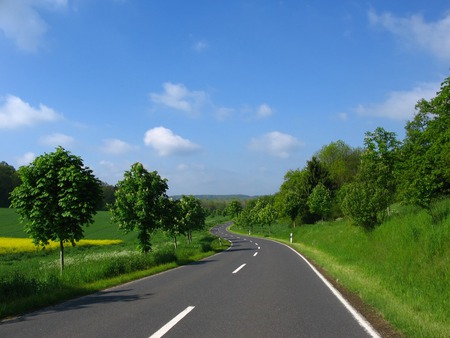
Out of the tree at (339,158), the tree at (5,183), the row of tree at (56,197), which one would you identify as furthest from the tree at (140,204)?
the tree at (5,183)

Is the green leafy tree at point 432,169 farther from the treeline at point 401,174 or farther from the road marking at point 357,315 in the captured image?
the road marking at point 357,315

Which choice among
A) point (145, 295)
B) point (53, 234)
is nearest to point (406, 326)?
point (145, 295)

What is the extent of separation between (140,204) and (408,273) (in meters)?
15.1

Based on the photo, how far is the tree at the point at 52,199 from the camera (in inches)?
553

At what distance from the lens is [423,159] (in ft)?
57.3

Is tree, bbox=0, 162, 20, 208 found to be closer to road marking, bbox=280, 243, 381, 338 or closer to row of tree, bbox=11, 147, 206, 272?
row of tree, bbox=11, 147, 206, 272

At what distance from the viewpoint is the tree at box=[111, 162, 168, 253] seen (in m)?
22.2

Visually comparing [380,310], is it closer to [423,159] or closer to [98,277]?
[98,277]

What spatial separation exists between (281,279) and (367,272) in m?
2.88

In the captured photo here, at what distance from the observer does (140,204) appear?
860 inches

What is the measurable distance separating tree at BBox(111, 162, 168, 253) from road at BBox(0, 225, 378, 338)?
11.0 meters

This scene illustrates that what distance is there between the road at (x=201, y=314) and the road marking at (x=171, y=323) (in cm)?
2

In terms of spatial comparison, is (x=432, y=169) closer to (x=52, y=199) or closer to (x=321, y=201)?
(x=52, y=199)

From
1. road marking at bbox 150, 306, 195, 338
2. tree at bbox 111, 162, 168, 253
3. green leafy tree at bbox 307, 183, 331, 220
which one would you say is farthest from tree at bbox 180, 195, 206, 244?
road marking at bbox 150, 306, 195, 338
